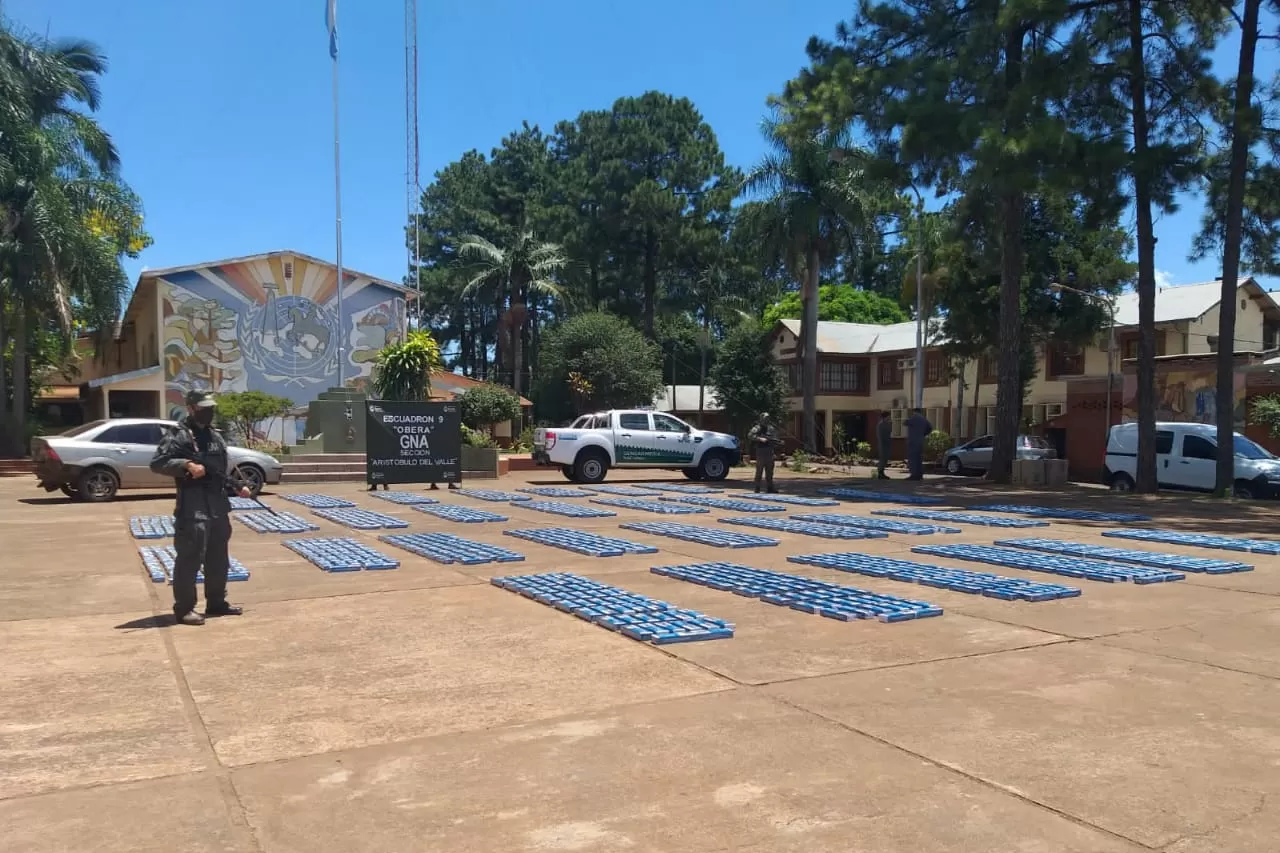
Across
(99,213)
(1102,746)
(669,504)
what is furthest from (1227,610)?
(99,213)

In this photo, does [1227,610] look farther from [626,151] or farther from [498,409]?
[626,151]

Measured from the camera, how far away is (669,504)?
1705cm

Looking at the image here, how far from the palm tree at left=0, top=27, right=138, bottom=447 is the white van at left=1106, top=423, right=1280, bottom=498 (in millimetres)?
30670

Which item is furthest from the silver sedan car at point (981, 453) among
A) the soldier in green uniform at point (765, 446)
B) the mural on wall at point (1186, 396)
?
the soldier in green uniform at point (765, 446)

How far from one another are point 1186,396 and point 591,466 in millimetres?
17455

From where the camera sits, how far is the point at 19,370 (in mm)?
Result: 31266

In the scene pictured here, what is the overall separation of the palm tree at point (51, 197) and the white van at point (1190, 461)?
3067 centimetres

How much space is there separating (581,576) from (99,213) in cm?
3195

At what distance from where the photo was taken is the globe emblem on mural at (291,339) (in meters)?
38.8

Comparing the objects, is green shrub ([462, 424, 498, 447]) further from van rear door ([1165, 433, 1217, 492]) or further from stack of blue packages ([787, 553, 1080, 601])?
van rear door ([1165, 433, 1217, 492])

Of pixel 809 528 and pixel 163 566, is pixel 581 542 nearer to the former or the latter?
pixel 809 528

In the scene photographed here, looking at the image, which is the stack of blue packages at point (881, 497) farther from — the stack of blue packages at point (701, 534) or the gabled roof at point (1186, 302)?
the gabled roof at point (1186, 302)

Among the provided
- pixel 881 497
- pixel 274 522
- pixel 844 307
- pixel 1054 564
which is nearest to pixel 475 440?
pixel 881 497

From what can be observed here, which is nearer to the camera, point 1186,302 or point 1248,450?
point 1248,450
